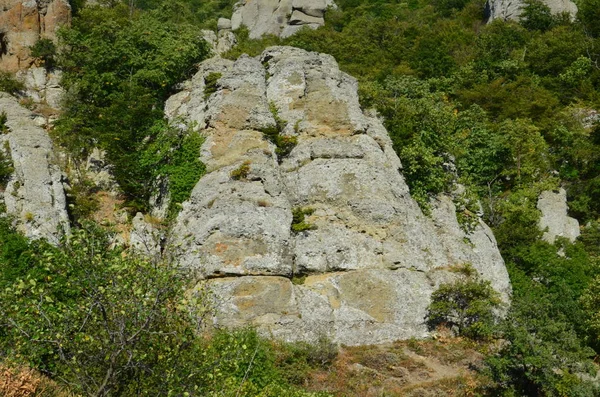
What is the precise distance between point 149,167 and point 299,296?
10.8 metres

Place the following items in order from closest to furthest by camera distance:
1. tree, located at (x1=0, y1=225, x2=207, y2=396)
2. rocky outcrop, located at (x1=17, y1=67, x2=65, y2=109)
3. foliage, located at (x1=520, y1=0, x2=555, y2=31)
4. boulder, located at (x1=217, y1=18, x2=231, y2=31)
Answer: tree, located at (x1=0, y1=225, x2=207, y2=396)
rocky outcrop, located at (x1=17, y1=67, x2=65, y2=109)
foliage, located at (x1=520, y1=0, x2=555, y2=31)
boulder, located at (x1=217, y1=18, x2=231, y2=31)

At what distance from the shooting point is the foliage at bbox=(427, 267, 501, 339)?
741 inches

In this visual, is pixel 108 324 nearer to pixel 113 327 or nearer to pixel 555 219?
pixel 113 327

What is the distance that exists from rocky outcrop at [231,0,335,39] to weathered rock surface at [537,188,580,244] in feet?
136

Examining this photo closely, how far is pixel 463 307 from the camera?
19672 mm

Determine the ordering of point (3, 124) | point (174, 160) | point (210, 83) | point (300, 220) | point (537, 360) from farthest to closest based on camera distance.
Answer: point (210, 83) → point (3, 124) → point (174, 160) → point (300, 220) → point (537, 360)

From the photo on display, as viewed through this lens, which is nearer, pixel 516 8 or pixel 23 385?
pixel 23 385

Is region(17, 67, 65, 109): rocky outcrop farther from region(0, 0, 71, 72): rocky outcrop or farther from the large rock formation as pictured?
the large rock formation

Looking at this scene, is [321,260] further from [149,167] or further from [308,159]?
[149,167]

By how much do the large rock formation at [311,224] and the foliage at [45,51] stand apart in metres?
12.7

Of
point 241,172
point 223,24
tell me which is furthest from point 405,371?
point 223,24

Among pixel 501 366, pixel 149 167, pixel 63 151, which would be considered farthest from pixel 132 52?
pixel 501 366

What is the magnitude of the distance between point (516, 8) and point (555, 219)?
42034mm

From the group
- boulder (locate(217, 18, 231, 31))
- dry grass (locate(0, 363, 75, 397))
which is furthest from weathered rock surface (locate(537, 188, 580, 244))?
boulder (locate(217, 18, 231, 31))
